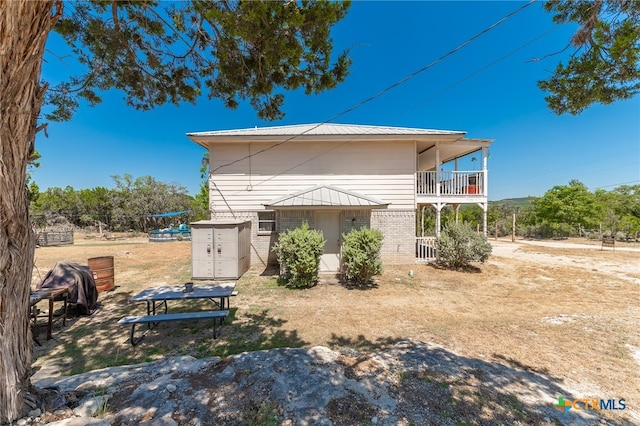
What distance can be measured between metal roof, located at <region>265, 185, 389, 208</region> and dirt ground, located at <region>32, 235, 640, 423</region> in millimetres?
2715

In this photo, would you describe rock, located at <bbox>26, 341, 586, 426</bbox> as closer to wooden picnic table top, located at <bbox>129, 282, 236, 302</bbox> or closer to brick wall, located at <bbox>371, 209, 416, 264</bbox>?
wooden picnic table top, located at <bbox>129, 282, 236, 302</bbox>

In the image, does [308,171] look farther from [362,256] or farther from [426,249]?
[426,249]

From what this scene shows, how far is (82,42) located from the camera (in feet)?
14.1

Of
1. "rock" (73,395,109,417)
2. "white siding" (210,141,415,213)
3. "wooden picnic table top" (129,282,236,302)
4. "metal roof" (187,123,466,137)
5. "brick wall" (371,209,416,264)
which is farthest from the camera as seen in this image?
"brick wall" (371,209,416,264)

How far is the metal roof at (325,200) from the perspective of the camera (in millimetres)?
8664

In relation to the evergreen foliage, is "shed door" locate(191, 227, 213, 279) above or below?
below

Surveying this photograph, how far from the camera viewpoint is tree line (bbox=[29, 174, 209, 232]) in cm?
2962

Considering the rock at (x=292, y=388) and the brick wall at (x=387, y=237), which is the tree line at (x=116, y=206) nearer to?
the brick wall at (x=387, y=237)

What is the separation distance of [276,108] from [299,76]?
34.9 inches

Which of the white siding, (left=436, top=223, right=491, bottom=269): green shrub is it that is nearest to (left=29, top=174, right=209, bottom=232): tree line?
the white siding

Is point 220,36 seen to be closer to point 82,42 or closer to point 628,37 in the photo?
point 82,42

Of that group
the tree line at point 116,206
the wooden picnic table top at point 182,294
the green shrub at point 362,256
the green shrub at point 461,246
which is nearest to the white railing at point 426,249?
the green shrub at point 461,246

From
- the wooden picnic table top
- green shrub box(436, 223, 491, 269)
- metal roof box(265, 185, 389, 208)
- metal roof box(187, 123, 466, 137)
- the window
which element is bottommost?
the wooden picnic table top

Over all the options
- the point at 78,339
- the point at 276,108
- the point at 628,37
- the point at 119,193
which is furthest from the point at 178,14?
the point at 119,193
